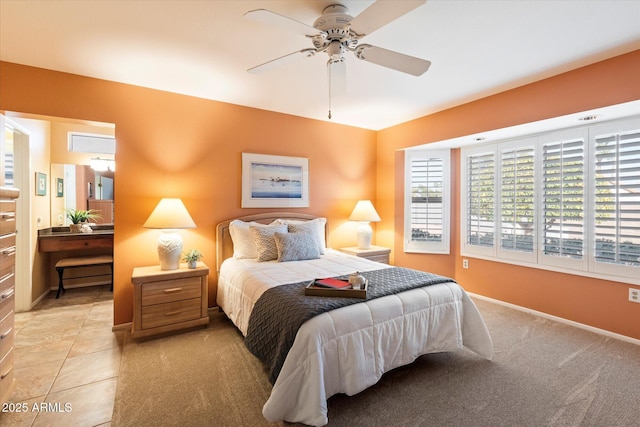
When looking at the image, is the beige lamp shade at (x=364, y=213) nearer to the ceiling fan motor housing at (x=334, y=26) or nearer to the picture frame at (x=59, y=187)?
the ceiling fan motor housing at (x=334, y=26)

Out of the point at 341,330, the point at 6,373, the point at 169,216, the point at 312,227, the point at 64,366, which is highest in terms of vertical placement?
the point at 169,216

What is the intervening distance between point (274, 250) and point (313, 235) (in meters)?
0.53

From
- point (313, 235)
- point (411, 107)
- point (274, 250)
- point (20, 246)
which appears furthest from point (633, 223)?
point (20, 246)

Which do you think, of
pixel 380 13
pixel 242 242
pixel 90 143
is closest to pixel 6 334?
pixel 242 242

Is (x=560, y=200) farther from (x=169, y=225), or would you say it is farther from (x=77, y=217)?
(x=77, y=217)

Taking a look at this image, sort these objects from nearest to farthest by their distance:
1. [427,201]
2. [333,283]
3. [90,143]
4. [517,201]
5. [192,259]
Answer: [333,283]
[192,259]
[517,201]
[427,201]
[90,143]

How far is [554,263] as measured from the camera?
335cm

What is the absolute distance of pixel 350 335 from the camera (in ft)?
6.21

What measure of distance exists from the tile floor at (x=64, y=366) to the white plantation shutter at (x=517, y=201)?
4.29 metres

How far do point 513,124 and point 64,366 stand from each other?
4795 millimetres

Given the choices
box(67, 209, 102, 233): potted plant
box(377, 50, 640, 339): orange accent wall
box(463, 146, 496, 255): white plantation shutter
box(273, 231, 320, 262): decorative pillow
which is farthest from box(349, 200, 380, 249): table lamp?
box(67, 209, 102, 233): potted plant

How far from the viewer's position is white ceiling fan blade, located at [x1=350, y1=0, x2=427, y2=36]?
4.92ft

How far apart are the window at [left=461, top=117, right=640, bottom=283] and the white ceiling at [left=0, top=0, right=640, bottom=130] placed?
86cm

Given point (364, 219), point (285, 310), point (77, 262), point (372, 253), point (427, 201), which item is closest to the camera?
point (285, 310)
